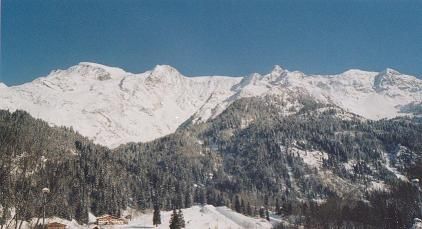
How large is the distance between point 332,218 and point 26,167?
165551mm

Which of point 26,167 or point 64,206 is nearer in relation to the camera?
point 26,167

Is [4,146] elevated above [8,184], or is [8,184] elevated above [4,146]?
[4,146]

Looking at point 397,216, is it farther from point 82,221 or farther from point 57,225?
point 82,221

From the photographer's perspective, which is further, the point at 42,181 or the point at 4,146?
the point at 42,181

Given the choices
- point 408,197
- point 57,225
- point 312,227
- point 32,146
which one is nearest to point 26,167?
point 32,146

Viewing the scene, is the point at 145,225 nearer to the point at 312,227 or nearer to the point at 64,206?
the point at 64,206

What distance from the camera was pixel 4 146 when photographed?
3131cm

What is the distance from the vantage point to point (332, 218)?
184 metres

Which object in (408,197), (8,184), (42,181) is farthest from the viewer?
(408,197)

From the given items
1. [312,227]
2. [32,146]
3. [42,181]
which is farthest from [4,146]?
[312,227]

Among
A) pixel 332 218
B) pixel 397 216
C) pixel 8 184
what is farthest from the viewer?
pixel 332 218

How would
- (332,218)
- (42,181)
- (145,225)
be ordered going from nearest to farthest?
(42,181) < (332,218) < (145,225)

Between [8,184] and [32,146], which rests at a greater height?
[32,146]

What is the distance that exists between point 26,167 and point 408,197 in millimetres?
147750
